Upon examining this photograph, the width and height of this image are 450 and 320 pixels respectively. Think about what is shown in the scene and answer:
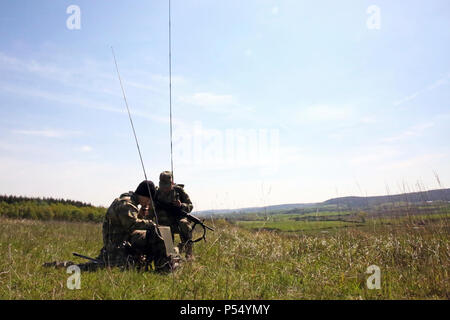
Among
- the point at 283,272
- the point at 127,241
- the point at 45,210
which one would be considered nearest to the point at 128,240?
the point at 127,241

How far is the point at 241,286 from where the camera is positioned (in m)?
4.27

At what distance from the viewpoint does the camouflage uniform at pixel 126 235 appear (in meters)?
5.66

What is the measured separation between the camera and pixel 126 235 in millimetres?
5953

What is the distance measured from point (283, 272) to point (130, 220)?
286 cm

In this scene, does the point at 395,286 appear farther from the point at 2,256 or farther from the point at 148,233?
the point at 2,256

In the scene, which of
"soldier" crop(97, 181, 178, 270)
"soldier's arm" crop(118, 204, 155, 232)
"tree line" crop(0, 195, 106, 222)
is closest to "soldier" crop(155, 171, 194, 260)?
"soldier" crop(97, 181, 178, 270)

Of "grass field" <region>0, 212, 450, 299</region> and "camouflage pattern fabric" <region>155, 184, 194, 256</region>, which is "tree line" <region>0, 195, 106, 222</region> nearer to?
"camouflage pattern fabric" <region>155, 184, 194, 256</region>

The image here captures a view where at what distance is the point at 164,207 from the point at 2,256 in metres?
3.28

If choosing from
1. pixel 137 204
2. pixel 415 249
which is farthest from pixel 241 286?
pixel 415 249

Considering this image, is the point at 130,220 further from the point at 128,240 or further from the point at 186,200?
the point at 186,200

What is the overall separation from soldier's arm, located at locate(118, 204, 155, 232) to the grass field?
877 millimetres

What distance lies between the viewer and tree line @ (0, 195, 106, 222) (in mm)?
29078

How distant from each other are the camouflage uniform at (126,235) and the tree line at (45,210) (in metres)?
21.6
